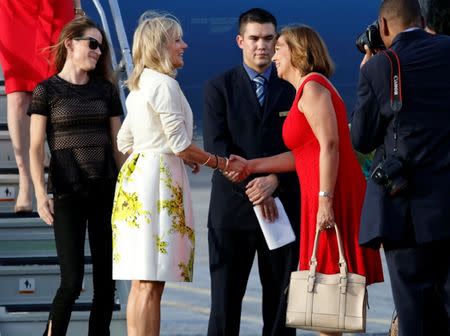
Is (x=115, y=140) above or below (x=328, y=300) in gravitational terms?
above

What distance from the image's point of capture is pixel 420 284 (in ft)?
15.1

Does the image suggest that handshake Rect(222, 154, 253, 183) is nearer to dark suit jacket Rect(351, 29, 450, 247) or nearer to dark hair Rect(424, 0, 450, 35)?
dark hair Rect(424, 0, 450, 35)

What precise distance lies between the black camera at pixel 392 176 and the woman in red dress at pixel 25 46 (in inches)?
111

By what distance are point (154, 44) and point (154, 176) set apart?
0.54 meters

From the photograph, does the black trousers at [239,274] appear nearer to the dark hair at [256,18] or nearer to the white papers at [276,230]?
the white papers at [276,230]

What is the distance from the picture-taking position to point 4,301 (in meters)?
6.74

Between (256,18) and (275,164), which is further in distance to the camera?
(256,18)

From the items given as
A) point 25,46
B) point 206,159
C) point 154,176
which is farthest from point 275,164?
point 25,46

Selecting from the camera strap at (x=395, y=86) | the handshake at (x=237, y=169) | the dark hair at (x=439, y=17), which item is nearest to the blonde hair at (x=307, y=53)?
the dark hair at (x=439, y=17)

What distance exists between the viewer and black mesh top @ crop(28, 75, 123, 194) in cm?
601

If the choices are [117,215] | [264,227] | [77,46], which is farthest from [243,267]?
[77,46]

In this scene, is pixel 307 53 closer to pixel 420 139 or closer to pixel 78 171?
pixel 420 139

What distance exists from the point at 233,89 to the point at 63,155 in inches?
32.2

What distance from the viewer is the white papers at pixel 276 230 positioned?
588cm
